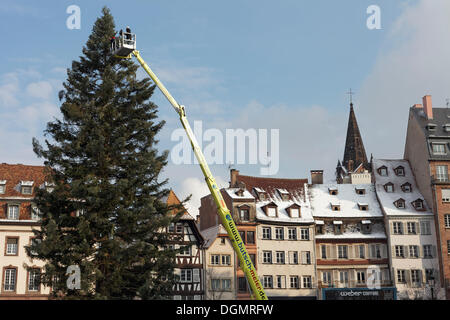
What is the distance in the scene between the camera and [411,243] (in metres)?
66.4

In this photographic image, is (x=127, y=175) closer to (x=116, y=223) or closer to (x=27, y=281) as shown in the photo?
(x=116, y=223)

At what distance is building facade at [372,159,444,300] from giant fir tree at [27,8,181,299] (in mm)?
38844

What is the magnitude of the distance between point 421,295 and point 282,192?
61.4ft

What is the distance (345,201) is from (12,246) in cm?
3729

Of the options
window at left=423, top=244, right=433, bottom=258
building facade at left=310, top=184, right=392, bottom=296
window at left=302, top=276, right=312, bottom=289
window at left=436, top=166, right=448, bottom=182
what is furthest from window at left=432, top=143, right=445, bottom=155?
window at left=302, top=276, right=312, bottom=289

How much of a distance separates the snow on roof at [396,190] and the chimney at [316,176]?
674cm

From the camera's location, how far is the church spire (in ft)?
424

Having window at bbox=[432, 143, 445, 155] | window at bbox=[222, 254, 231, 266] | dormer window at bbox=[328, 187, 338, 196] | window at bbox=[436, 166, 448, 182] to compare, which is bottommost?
window at bbox=[222, 254, 231, 266]

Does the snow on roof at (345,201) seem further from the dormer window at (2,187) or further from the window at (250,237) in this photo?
the dormer window at (2,187)

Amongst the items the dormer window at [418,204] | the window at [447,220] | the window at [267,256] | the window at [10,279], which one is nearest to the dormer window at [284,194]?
the window at [267,256]

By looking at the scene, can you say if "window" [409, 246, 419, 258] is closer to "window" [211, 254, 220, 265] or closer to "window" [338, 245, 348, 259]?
"window" [338, 245, 348, 259]

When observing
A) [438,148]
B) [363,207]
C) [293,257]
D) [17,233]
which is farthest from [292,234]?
[17,233]

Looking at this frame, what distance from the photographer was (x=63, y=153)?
33469 millimetres

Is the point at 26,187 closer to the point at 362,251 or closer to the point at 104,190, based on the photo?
the point at 104,190
